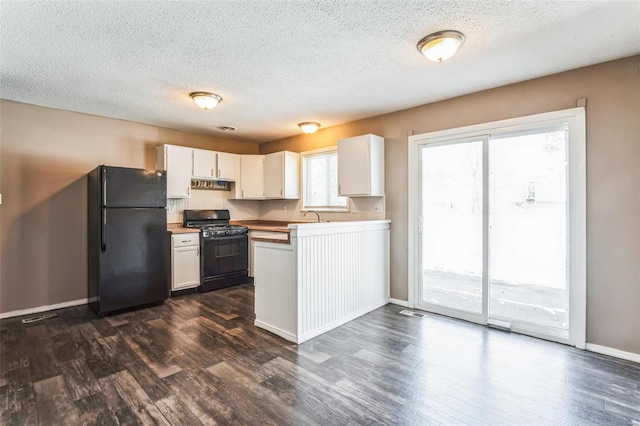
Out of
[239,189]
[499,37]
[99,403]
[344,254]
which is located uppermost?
[499,37]

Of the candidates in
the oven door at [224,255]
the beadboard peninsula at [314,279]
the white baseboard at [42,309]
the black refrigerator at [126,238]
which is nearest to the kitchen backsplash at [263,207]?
the beadboard peninsula at [314,279]

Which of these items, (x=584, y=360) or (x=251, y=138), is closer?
(x=584, y=360)

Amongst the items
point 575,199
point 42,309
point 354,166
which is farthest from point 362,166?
point 42,309

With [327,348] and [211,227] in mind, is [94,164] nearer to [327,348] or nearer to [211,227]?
[211,227]

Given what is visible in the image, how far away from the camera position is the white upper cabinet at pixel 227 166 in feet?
17.1

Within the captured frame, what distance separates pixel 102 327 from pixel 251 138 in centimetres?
369

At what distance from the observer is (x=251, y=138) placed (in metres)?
5.67

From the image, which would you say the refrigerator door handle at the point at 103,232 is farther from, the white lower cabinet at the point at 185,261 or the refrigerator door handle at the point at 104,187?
the white lower cabinet at the point at 185,261

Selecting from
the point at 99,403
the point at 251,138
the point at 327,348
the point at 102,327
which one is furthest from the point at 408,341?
the point at 251,138

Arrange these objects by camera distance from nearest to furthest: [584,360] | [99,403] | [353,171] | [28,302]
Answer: [99,403], [584,360], [28,302], [353,171]

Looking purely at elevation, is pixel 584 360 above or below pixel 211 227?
below

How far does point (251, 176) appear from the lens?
5.52 metres

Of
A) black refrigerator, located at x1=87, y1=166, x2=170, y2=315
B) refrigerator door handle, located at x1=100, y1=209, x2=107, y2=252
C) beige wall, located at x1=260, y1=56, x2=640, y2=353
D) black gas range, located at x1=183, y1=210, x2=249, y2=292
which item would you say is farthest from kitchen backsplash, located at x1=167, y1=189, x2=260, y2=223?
beige wall, located at x1=260, y1=56, x2=640, y2=353

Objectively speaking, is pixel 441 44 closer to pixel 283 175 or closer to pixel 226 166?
pixel 283 175
